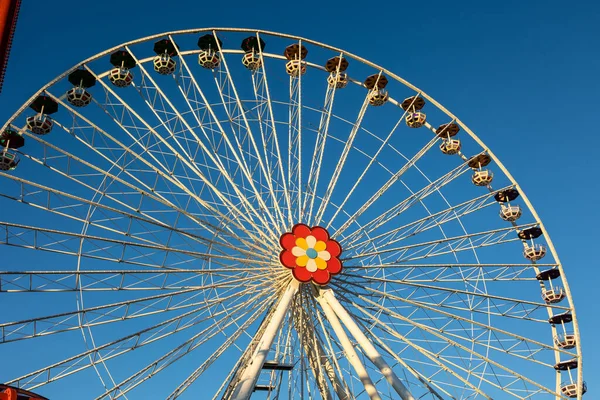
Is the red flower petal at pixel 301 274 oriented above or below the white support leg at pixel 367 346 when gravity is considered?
above

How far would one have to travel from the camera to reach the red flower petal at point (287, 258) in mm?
19250

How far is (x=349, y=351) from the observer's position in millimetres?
18984

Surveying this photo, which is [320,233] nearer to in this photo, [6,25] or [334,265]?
Answer: [334,265]

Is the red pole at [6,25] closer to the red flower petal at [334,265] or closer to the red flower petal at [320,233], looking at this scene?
the red flower petal at [320,233]

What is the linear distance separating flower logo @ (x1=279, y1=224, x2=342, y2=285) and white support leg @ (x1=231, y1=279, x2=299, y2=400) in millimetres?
502

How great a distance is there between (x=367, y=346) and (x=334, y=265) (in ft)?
8.60

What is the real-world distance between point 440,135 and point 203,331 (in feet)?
37.2

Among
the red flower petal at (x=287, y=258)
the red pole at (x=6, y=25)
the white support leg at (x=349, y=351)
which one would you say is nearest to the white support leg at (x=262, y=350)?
the red flower petal at (x=287, y=258)

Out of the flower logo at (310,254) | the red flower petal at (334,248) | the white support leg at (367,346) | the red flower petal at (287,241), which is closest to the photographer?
the white support leg at (367,346)

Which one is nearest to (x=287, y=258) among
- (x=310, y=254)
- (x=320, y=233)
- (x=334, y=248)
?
(x=310, y=254)

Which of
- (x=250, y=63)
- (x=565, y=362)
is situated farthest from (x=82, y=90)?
(x=565, y=362)

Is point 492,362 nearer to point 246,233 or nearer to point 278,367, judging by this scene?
point 278,367

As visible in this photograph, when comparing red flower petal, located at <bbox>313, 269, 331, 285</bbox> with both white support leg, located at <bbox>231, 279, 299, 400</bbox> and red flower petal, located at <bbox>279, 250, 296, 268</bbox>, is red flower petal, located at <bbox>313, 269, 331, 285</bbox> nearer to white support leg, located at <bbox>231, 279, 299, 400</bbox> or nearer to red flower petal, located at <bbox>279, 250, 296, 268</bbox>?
white support leg, located at <bbox>231, 279, 299, 400</bbox>

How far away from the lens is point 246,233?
1972 centimetres
